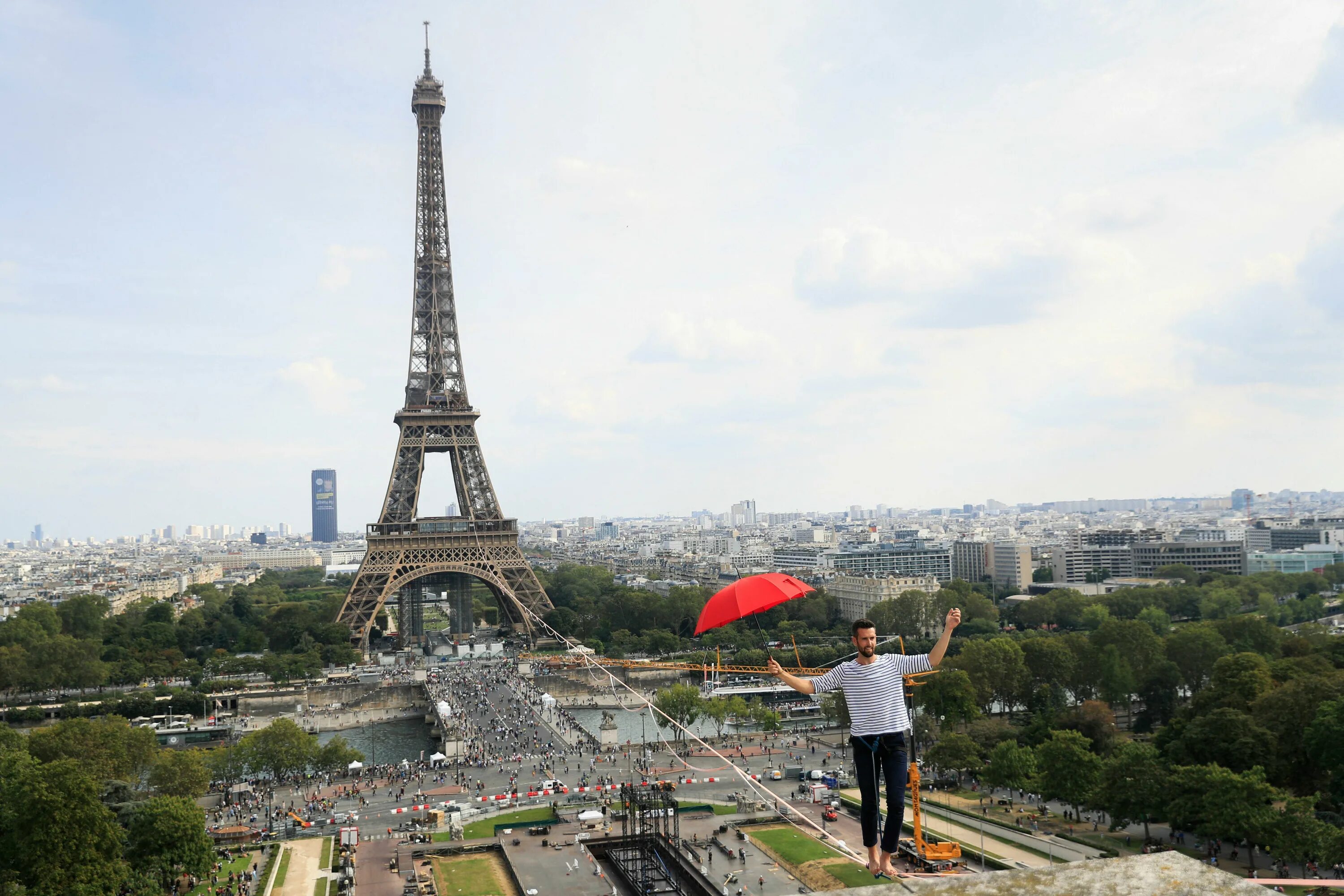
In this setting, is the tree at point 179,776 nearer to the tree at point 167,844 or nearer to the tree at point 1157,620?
the tree at point 167,844

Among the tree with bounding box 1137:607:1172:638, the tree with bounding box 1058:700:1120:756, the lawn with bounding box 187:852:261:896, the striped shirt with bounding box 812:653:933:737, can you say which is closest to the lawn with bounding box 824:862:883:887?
the tree with bounding box 1058:700:1120:756

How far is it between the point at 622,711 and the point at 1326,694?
121 ft

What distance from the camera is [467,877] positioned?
28.7m

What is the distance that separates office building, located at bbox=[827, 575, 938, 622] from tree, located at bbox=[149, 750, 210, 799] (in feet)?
163

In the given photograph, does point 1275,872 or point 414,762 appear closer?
point 1275,872

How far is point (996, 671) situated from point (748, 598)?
127ft

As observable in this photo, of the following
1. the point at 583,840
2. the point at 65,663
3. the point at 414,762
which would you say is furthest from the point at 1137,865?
the point at 65,663

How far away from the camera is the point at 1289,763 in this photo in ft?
102

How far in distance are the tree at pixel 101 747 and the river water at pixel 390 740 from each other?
1060cm

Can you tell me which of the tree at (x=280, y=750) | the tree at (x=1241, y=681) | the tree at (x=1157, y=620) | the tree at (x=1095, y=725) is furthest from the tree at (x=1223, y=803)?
the tree at (x=1157, y=620)

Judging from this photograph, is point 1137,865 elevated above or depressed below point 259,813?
above

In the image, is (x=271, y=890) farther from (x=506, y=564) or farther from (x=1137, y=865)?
(x=506, y=564)

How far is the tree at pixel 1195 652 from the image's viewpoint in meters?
47.9

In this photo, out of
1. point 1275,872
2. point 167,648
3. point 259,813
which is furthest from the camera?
point 167,648
